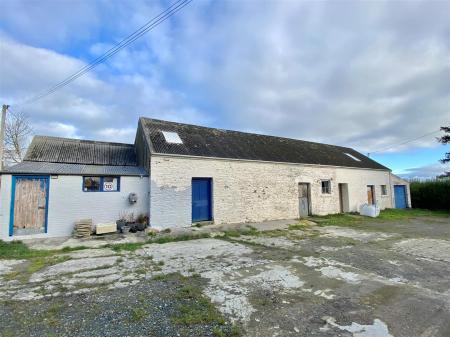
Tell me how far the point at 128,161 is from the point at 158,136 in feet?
9.76

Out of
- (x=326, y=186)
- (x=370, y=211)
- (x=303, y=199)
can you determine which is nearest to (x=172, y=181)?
(x=303, y=199)

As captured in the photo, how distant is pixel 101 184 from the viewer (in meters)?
10.8

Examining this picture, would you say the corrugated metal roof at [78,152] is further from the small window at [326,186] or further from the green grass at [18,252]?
the small window at [326,186]

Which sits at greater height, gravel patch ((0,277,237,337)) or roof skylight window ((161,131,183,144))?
roof skylight window ((161,131,183,144))

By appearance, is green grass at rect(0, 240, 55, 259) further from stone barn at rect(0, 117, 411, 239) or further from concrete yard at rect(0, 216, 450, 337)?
stone barn at rect(0, 117, 411, 239)

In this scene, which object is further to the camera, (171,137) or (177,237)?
(171,137)

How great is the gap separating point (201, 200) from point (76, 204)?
5.42 m

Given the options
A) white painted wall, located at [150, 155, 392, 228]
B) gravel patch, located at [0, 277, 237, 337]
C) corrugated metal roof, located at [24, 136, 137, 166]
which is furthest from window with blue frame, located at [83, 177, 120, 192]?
gravel patch, located at [0, 277, 237, 337]

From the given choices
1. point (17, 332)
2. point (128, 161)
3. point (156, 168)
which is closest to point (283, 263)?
point (17, 332)

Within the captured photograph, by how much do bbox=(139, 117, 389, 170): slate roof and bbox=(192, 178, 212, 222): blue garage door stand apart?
55.9 inches

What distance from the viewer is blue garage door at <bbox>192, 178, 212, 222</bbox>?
1252cm

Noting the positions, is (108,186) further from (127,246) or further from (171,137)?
(171,137)

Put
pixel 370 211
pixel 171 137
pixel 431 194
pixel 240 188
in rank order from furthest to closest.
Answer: pixel 431 194, pixel 370 211, pixel 240 188, pixel 171 137

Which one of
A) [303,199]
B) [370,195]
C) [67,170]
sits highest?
[67,170]
